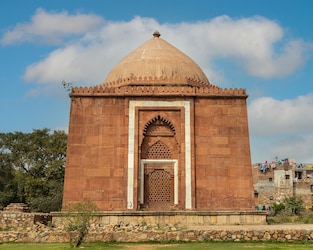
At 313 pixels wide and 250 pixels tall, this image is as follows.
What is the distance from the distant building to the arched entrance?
1054 inches

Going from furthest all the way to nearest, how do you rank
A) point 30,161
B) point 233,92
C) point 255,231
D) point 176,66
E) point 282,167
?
point 282,167, point 30,161, point 176,66, point 233,92, point 255,231

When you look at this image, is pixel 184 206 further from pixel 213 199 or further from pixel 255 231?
pixel 255 231

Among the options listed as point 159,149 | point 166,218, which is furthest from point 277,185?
point 166,218

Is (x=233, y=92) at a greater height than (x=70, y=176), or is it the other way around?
(x=233, y=92)

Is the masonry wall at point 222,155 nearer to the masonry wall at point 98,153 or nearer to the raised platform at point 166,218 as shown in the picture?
Answer: the raised platform at point 166,218

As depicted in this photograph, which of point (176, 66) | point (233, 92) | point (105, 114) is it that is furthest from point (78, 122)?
point (233, 92)

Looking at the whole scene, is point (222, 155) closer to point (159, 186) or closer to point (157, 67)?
point (159, 186)

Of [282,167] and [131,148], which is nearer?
[131,148]

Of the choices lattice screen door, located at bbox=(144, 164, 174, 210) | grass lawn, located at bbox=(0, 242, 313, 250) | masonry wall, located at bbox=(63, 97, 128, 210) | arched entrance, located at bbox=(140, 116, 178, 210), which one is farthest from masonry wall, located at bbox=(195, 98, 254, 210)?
grass lawn, located at bbox=(0, 242, 313, 250)

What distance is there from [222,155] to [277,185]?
90.2 ft

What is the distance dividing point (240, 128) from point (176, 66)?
383 cm

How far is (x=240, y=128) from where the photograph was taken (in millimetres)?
14586

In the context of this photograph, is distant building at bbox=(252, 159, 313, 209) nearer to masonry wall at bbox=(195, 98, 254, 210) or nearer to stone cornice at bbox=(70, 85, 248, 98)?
masonry wall at bbox=(195, 98, 254, 210)

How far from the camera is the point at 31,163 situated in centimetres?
2825
